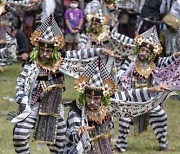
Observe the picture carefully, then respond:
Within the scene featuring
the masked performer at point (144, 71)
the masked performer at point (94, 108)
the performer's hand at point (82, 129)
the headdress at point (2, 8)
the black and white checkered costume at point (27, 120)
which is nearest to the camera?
the performer's hand at point (82, 129)

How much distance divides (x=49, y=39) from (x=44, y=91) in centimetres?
58

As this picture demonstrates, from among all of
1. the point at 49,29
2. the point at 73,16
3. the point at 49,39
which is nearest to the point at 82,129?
the point at 49,39

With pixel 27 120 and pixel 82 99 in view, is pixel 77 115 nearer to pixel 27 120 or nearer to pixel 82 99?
pixel 82 99

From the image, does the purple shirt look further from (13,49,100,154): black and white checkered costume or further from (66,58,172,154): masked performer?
(66,58,172,154): masked performer

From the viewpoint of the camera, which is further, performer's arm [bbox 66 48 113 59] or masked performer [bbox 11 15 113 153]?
performer's arm [bbox 66 48 113 59]

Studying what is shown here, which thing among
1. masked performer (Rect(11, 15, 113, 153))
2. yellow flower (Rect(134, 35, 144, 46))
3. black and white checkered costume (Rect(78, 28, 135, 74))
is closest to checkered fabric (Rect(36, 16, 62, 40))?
masked performer (Rect(11, 15, 113, 153))

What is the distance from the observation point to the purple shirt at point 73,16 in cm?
1510

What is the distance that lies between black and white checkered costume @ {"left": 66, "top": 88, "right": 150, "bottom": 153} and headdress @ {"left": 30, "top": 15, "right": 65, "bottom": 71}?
0.88 m

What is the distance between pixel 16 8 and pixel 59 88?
6.87 metres

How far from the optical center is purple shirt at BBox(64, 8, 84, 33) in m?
15.1

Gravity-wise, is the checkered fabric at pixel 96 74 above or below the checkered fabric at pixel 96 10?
above

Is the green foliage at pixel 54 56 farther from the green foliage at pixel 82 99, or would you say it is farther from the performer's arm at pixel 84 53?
the green foliage at pixel 82 99

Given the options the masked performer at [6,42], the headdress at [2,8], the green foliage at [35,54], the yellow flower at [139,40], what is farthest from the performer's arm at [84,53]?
the headdress at [2,8]

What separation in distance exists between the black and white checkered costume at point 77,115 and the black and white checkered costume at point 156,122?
1.50 meters
